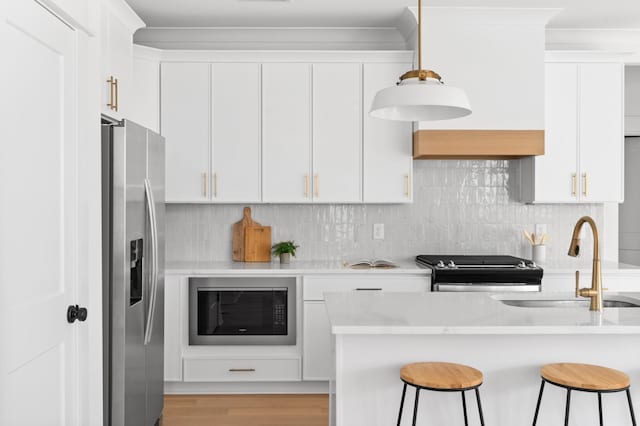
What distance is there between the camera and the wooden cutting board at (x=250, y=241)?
4.46m

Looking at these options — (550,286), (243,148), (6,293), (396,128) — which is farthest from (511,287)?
(6,293)

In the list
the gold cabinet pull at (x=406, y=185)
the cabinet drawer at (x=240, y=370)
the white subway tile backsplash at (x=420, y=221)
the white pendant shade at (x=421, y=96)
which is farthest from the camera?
the white subway tile backsplash at (x=420, y=221)

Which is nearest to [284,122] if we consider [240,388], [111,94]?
[111,94]

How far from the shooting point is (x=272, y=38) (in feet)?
14.8

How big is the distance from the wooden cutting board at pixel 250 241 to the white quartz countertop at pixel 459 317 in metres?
1.62

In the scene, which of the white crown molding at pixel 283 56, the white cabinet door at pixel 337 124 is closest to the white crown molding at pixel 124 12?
the white crown molding at pixel 283 56

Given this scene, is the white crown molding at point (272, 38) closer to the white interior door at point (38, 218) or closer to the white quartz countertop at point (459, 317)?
the white interior door at point (38, 218)

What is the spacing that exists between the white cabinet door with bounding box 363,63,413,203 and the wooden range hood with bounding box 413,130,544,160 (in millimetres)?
148

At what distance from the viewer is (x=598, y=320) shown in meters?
2.37

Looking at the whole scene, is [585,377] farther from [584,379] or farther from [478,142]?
[478,142]

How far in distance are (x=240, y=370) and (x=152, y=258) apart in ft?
4.24

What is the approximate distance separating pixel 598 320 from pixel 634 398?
0.41 meters

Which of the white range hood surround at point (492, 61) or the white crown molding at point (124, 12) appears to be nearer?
the white crown molding at point (124, 12)

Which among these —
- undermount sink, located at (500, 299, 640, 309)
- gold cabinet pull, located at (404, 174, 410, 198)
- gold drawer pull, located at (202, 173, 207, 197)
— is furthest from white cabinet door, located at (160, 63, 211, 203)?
undermount sink, located at (500, 299, 640, 309)
